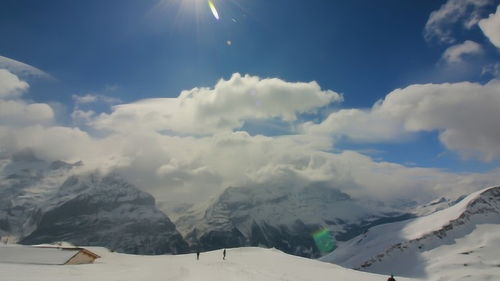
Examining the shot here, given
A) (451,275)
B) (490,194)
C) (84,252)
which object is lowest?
(451,275)

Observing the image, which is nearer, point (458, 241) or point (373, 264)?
point (458, 241)

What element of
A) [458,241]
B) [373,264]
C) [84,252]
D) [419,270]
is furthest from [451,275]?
[84,252]

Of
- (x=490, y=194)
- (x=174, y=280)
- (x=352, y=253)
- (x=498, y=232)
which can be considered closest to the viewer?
(x=174, y=280)

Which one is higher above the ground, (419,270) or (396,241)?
(396,241)

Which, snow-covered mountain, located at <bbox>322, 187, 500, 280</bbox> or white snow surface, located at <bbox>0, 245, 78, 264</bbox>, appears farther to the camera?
snow-covered mountain, located at <bbox>322, 187, 500, 280</bbox>

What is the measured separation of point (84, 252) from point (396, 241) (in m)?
112

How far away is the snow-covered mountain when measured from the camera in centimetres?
9431

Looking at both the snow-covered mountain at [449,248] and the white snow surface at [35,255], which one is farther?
the snow-covered mountain at [449,248]

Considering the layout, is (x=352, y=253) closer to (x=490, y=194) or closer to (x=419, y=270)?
(x=490, y=194)

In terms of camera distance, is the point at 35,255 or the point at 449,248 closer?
the point at 35,255

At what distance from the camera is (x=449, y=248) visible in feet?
382

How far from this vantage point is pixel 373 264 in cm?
12962

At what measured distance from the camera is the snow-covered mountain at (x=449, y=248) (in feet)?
309

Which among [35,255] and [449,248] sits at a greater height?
[35,255]
